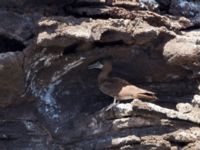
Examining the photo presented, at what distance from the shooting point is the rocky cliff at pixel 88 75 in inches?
180

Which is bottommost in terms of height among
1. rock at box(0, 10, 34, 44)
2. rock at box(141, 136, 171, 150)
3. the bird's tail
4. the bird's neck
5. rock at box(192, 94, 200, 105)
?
rock at box(141, 136, 171, 150)

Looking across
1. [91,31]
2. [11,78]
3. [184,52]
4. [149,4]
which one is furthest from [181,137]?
[11,78]

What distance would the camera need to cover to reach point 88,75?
4898mm

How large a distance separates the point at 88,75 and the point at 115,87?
0.21 m

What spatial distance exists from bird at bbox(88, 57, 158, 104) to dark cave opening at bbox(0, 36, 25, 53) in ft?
1.65

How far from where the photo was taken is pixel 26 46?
455 centimetres

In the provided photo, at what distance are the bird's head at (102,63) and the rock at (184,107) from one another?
0.53 metres

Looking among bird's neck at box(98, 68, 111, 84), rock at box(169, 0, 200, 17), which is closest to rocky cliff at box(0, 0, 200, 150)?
bird's neck at box(98, 68, 111, 84)

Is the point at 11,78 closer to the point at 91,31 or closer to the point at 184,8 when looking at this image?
the point at 91,31

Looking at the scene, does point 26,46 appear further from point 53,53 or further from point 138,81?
point 138,81

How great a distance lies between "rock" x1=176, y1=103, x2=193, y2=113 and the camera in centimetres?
475

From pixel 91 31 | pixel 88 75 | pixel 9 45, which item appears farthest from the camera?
pixel 88 75

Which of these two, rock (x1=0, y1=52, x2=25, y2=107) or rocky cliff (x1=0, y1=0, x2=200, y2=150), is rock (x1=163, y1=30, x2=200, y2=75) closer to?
rocky cliff (x1=0, y1=0, x2=200, y2=150)

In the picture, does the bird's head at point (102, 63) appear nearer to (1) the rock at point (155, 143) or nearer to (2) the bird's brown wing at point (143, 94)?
(2) the bird's brown wing at point (143, 94)
